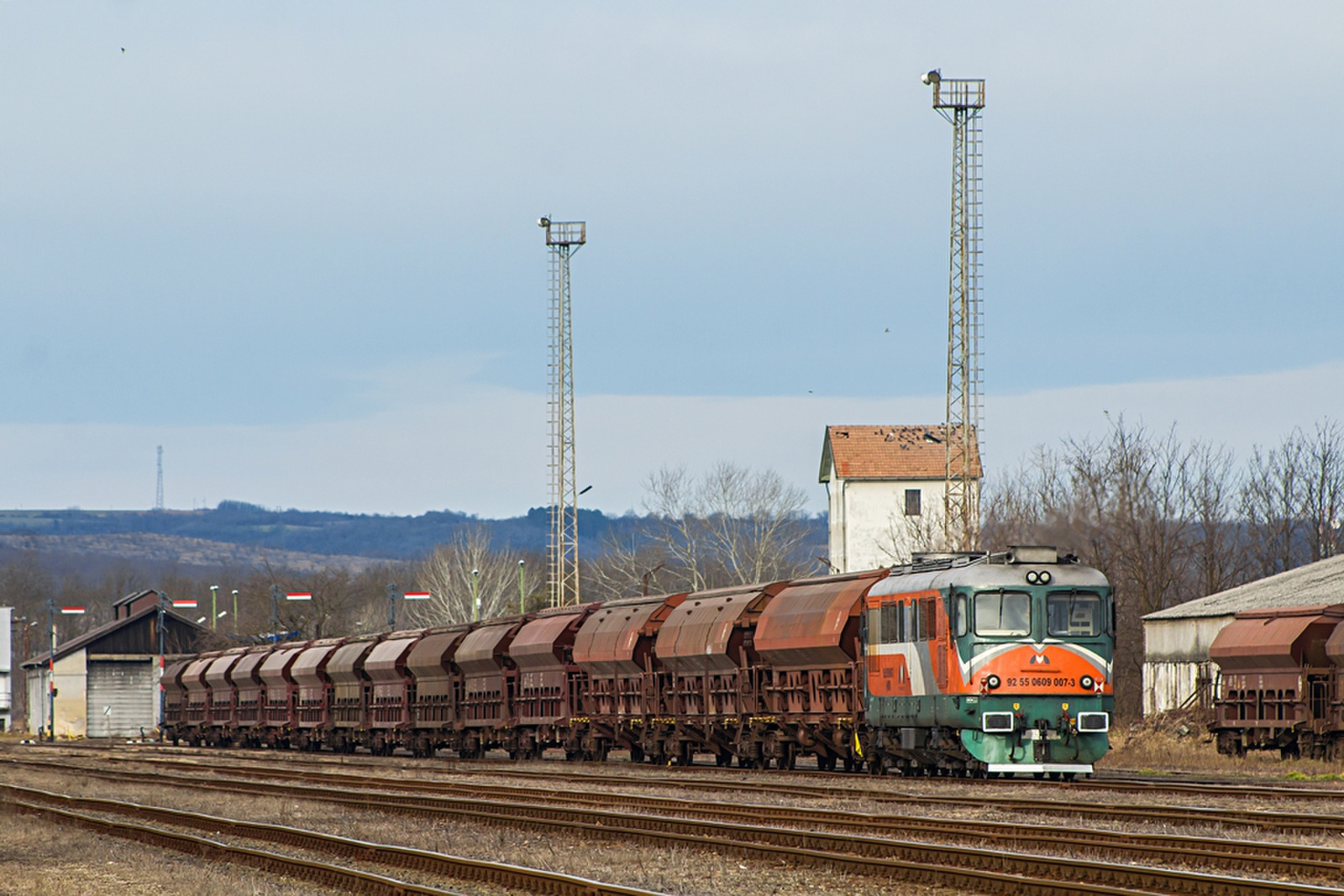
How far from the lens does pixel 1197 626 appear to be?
5003 cm

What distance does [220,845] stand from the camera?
784 inches

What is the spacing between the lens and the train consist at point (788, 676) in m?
27.1

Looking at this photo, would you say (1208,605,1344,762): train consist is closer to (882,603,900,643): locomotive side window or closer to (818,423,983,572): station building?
(882,603,900,643): locomotive side window

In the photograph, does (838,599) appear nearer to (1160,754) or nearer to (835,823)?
(835,823)

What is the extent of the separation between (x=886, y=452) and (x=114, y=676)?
50450mm

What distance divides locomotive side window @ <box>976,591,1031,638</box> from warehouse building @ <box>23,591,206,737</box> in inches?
3471

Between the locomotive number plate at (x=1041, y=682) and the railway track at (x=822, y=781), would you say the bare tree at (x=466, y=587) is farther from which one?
the locomotive number plate at (x=1041, y=682)

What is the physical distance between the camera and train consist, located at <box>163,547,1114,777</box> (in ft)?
88.9

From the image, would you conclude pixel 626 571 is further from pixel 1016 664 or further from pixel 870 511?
pixel 1016 664

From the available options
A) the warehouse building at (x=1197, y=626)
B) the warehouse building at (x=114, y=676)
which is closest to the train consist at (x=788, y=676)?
the warehouse building at (x=1197, y=626)

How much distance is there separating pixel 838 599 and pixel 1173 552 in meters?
41.8

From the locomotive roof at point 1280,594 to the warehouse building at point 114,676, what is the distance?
243 ft

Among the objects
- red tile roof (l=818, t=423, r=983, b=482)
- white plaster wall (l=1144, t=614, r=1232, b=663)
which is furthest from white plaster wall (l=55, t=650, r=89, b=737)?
white plaster wall (l=1144, t=614, r=1232, b=663)

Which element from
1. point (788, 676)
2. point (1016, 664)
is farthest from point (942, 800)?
point (788, 676)
